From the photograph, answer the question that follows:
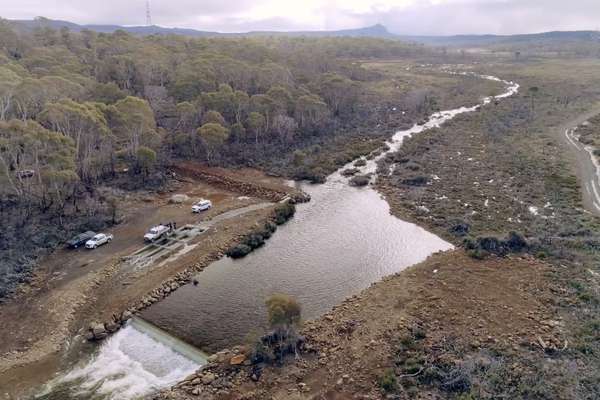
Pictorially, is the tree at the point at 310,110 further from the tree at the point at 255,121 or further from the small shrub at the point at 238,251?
the small shrub at the point at 238,251

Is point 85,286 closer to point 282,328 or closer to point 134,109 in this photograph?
point 282,328

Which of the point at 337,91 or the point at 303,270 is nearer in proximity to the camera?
the point at 303,270

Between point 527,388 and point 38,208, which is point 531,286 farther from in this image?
point 38,208

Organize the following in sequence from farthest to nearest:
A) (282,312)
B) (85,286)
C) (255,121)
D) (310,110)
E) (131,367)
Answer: (310,110), (255,121), (85,286), (131,367), (282,312)

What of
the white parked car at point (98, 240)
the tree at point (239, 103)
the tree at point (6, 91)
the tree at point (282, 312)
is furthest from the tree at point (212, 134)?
the tree at point (282, 312)

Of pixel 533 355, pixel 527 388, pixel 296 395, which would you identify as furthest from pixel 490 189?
pixel 296 395

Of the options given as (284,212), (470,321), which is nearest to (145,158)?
(284,212)

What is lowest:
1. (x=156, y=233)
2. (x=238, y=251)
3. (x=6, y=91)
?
(x=238, y=251)
